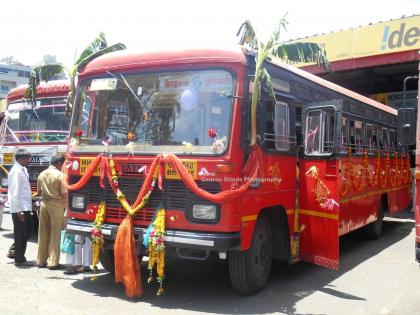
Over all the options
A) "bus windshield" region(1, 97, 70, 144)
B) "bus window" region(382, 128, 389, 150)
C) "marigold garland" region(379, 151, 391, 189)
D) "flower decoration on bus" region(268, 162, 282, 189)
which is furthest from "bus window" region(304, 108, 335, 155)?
"bus windshield" region(1, 97, 70, 144)

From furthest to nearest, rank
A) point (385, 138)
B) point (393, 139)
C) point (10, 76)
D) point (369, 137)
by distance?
1. point (10, 76)
2. point (393, 139)
3. point (385, 138)
4. point (369, 137)

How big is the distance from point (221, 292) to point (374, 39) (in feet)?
38.9

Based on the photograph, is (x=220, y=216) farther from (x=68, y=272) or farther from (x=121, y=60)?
(x=68, y=272)

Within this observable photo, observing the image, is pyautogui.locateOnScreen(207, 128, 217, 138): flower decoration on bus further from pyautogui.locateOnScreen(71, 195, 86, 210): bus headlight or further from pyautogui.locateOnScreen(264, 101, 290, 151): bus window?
pyautogui.locateOnScreen(71, 195, 86, 210): bus headlight

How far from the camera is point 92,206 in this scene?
6250 mm

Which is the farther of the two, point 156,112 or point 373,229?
point 373,229

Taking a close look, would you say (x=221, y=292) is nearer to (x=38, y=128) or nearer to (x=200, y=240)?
(x=200, y=240)

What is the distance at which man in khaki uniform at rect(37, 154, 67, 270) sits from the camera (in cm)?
727

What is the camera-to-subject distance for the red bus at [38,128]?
31.6ft

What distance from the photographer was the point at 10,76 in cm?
Result: 7819

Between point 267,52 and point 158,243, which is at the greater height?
point 267,52

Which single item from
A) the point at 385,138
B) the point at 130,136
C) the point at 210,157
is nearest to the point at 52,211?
the point at 130,136

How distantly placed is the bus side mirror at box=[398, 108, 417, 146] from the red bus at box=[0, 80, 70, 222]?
604 cm

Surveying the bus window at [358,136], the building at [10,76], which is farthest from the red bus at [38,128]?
the building at [10,76]
